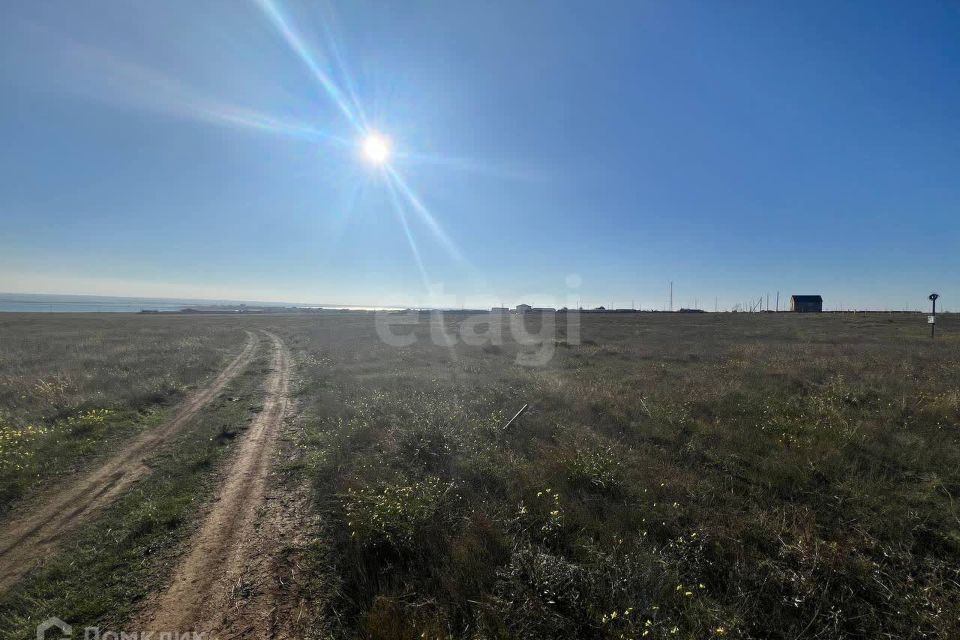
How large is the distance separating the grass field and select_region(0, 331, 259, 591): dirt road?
0.48 metres

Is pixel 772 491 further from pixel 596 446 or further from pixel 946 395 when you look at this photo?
pixel 946 395

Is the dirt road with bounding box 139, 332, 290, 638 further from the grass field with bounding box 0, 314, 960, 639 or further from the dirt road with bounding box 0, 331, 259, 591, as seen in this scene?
the dirt road with bounding box 0, 331, 259, 591

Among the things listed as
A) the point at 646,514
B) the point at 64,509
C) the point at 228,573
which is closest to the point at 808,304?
the point at 646,514

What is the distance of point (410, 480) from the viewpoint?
7539 millimetres

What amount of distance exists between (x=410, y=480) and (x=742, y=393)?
12540 mm

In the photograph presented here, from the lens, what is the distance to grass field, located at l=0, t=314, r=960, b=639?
411 centimetres

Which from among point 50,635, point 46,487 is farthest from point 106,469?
point 50,635

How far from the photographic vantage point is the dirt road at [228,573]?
161 inches

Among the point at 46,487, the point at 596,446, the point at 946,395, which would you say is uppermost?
the point at 946,395

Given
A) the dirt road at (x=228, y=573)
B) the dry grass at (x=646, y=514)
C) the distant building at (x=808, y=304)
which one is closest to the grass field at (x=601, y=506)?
the dry grass at (x=646, y=514)

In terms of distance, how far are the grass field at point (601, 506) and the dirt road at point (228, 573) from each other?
423mm

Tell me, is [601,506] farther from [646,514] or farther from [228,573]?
[228,573]

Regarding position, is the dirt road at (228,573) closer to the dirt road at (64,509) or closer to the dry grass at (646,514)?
the dry grass at (646,514)

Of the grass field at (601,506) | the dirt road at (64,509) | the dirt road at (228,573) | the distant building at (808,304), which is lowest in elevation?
the dirt road at (64,509)
